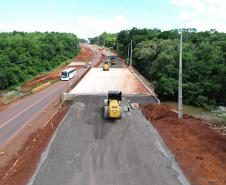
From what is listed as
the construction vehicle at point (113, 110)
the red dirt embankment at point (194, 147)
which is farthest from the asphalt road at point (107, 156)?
the red dirt embankment at point (194, 147)

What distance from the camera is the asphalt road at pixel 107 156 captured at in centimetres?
→ 2009

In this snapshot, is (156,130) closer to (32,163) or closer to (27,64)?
(32,163)

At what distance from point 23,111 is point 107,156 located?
2656cm

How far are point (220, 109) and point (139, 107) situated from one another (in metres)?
18.3

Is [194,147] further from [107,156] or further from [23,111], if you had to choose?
[23,111]

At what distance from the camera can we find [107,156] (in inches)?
942

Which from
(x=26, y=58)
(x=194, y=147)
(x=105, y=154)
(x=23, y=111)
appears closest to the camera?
(x=105, y=154)

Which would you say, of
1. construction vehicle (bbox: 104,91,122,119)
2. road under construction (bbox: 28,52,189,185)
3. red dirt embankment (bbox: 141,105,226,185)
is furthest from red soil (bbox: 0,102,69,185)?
red dirt embankment (bbox: 141,105,226,185)

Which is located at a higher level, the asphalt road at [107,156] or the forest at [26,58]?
the forest at [26,58]

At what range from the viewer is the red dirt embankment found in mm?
20438

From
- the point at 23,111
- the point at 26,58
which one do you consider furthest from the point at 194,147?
the point at 26,58

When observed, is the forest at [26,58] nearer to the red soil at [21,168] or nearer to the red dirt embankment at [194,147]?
the red dirt embankment at [194,147]

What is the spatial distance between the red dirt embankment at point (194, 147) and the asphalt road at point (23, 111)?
14243mm

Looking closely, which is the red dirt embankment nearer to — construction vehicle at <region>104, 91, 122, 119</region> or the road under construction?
the road under construction
